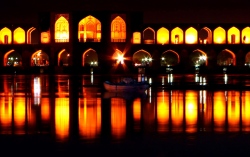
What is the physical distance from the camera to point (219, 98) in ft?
57.0

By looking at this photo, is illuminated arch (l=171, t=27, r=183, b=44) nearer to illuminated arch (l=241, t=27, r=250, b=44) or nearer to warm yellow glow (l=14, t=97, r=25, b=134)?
illuminated arch (l=241, t=27, r=250, b=44)

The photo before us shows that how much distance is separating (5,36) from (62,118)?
118 ft

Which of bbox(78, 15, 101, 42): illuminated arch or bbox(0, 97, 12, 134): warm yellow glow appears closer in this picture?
bbox(0, 97, 12, 134): warm yellow glow

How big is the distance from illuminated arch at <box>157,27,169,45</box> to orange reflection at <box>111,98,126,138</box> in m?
29.5

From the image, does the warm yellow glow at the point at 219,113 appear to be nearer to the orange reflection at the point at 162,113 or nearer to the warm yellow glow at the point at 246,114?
the warm yellow glow at the point at 246,114

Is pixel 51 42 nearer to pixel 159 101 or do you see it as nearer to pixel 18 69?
pixel 18 69

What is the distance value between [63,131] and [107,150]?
2100mm

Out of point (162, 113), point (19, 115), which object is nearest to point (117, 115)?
point (162, 113)

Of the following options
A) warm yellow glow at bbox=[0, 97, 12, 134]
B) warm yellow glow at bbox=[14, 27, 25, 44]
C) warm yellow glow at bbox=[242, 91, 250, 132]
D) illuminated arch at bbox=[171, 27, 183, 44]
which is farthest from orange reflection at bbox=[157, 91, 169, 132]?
warm yellow glow at bbox=[14, 27, 25, 44]

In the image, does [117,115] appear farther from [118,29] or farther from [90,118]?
[118,29]

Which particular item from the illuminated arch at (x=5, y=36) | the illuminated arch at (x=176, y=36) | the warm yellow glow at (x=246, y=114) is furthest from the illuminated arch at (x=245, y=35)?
the warm yellow glow at (x=246, y=114)

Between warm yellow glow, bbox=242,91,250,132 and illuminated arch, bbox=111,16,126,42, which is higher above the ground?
illuminated arch, bbox=111,16,126,42

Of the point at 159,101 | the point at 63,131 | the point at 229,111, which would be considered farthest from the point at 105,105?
the point at 63,131

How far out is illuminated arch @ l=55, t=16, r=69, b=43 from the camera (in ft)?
146
